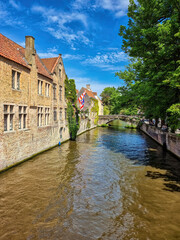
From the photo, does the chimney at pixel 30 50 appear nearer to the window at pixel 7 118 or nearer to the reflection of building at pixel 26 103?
the reflection of building at pixel 26 103

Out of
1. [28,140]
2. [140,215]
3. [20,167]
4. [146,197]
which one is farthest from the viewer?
[28,140]

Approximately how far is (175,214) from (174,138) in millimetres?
11289

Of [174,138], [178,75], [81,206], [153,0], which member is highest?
[153,0]

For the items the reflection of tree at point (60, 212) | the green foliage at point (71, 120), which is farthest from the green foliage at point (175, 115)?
the green foliage at point (71, 120)

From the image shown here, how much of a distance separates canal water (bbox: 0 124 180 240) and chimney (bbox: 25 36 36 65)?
8.83 meters

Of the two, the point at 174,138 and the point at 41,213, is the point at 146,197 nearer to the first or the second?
the point at 41,213

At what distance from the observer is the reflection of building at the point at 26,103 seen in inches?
468

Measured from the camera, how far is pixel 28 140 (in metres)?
14.7

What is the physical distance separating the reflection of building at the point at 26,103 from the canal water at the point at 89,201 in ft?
6.08

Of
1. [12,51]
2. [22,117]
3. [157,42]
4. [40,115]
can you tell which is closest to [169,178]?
[157,42]

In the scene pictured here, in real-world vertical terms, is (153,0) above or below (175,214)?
above

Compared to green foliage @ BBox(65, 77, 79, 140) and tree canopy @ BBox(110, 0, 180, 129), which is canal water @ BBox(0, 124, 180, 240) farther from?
green foliage @ BBox(65, 77, 79, 140)

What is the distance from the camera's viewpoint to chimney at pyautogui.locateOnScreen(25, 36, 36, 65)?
15.1 metres

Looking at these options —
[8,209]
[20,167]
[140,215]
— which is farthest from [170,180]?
[20,167]
